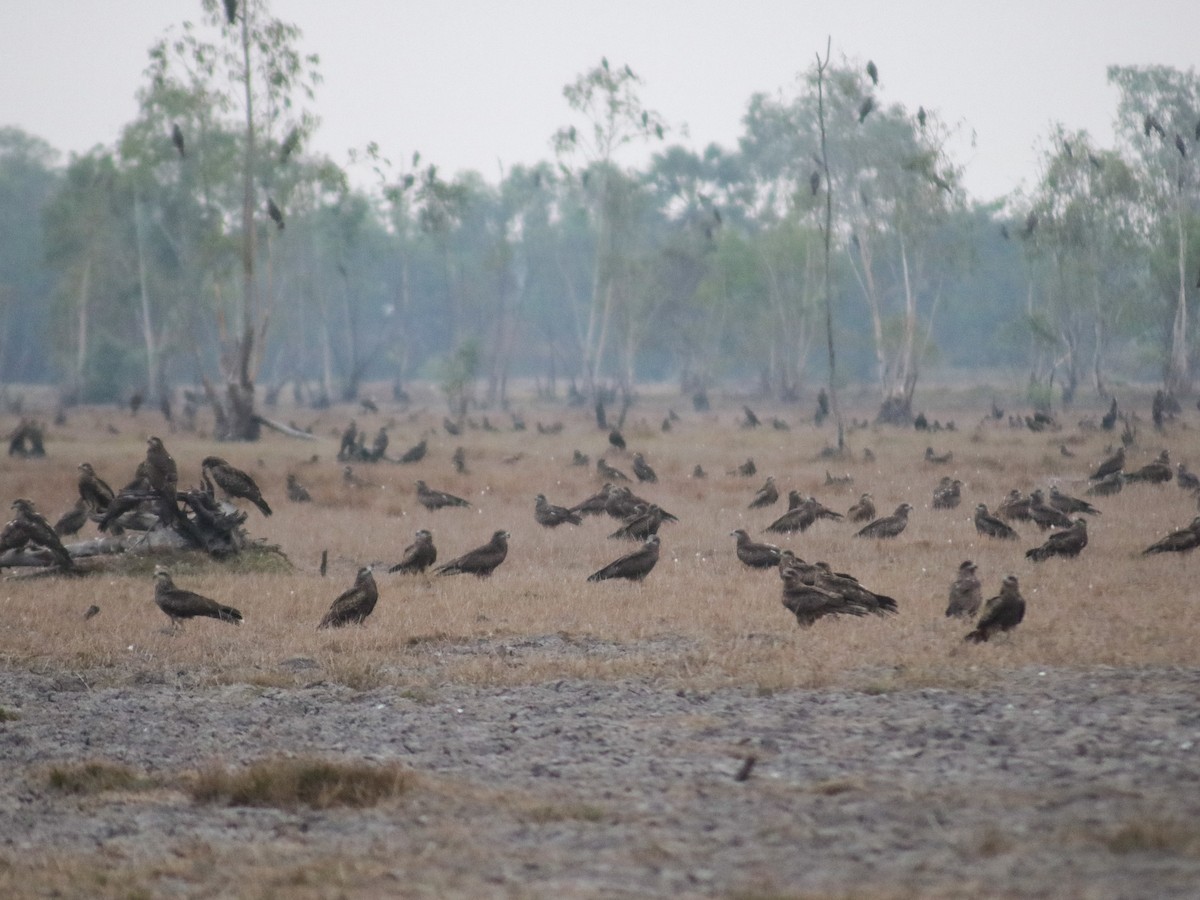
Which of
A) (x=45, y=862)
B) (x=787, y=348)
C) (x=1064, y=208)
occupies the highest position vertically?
(x=1064, y=208)

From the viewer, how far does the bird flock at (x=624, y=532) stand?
42.7 feet

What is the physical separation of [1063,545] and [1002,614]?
4964 mm

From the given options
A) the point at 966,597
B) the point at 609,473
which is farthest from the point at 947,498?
the point at 966,597

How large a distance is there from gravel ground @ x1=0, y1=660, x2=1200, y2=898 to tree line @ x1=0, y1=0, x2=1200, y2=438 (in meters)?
28.3

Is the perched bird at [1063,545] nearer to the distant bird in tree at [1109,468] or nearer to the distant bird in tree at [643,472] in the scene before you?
the distant bird in tree at [1109,468]

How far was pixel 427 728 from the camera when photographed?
32.0 ft

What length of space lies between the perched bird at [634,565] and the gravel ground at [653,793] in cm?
477

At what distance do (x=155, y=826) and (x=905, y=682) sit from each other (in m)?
5.21

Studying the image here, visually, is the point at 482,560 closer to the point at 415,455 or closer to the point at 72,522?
the point at 72,522

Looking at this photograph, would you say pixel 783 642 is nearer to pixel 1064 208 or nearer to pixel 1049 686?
pixel 1049 686

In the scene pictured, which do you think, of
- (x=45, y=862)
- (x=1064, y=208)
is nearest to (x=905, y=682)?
(x=45, y=862)

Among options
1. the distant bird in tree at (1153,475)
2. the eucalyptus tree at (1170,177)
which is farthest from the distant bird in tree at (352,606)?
the eucalyptus tree at (1170,177)

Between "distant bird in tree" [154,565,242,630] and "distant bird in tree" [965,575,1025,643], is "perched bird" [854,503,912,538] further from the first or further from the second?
"distant bird in tree" [154,565,242,630]

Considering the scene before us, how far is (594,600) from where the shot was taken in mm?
14828
